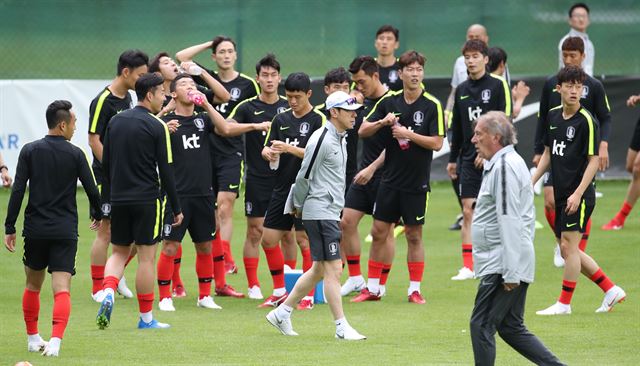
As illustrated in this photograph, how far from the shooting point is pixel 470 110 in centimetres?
1314

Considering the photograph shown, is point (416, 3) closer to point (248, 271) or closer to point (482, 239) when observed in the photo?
point (248, 271)

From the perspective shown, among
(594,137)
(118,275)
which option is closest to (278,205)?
(118,275)

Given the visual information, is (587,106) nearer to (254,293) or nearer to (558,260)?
(558,260)

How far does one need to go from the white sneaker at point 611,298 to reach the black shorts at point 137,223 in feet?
13.3

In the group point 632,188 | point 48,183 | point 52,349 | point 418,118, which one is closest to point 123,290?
point 52,349

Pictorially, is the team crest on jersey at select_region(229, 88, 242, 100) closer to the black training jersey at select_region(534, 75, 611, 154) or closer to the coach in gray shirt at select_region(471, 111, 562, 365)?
the black training jersey at select_region(534, 75, 611, 154)

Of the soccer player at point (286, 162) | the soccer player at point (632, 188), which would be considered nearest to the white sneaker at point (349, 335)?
the soccer player at point (286, 162)

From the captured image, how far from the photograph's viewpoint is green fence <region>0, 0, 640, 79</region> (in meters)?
20.5

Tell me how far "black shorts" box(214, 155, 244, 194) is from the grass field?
1.01m

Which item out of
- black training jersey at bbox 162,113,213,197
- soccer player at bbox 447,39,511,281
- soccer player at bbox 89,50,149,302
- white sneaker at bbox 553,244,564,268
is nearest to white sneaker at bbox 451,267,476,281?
A: soccer player at bbox 447,39,511,281

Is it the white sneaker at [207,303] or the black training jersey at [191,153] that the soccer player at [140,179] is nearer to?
the black training jersey at [191,153]

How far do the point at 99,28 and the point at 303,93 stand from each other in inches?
402

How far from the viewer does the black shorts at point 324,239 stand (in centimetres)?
1009

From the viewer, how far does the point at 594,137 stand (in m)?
10.8
